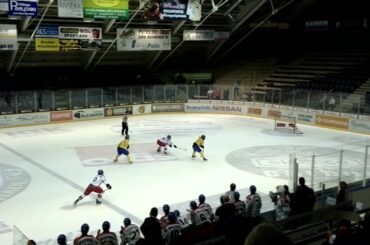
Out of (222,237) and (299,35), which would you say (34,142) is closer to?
(222,237)

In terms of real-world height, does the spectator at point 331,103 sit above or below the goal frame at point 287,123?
above

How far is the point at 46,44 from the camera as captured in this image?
24188mm

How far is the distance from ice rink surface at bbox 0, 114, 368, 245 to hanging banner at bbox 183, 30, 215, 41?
579 cm

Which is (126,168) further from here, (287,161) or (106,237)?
(106,237)

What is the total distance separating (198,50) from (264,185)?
936 inches

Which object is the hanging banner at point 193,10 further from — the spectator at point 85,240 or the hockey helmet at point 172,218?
the spectator at point 85,240

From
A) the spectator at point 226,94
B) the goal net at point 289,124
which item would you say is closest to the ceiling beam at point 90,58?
the spectator at point 226,94

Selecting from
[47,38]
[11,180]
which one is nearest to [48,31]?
[47,38]

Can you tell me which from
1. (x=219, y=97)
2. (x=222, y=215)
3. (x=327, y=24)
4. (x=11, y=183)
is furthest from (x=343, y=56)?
(x=222, y=215)

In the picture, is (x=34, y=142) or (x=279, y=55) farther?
(x=279, y=55)

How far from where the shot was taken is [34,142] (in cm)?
2111

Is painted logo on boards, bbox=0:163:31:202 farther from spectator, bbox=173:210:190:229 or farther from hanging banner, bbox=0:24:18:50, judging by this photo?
hanging banner, bbox=0:24:18:50

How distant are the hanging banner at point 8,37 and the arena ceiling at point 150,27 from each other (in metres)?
0.63

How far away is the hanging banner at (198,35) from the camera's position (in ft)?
95.6
